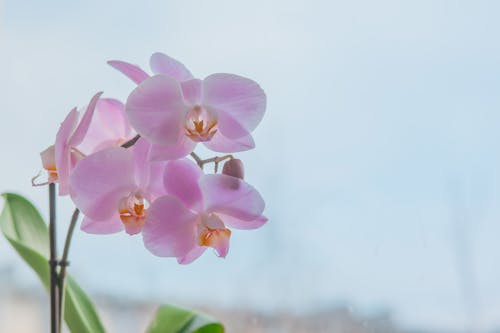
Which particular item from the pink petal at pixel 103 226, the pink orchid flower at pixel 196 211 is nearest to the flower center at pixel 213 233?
the pink orchid flower at pixel 196 211

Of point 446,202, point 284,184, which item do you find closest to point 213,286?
point 284,184

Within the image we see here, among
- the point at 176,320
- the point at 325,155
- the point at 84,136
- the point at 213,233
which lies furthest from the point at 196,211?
the point at 325,155

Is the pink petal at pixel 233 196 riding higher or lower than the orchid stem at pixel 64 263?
higher

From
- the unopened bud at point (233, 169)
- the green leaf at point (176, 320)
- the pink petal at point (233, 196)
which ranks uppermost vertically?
the unopened bud at point (233, 169)

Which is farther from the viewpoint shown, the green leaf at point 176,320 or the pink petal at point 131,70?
the green leaf at point 176,320

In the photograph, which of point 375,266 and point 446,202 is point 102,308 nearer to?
point 375,266

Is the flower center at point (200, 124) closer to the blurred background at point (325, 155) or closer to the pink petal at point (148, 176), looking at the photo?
the pink petal at point (148, 176)
